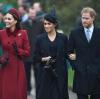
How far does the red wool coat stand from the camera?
14.3 metres

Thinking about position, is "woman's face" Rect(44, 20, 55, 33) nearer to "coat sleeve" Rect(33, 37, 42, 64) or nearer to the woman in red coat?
"coat sleeve" Rect(33, 37, 42, 64)

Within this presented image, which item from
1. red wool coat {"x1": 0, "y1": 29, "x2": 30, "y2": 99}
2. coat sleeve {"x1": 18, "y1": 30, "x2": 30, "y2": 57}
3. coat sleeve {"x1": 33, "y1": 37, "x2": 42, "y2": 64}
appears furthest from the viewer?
red wool coat {"x1": 0, "y1": 29, "x2": 30, "y2": 99}

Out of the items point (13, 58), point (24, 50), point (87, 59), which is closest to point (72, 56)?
point (87, 59)

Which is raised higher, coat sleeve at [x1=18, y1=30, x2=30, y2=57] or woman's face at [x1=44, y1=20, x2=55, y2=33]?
woman's face at [x1=44, y1=20, x2=55, y2=33]

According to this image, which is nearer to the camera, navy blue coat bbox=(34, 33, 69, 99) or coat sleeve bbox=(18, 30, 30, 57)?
navy blue coat bbox=(34, 33, 69, 99)

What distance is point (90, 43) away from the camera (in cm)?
1361

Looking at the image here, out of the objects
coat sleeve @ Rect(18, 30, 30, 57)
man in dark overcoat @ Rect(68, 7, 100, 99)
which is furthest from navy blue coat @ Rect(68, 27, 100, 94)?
coat sleeve @ Rect(18, 30, 30, 57)

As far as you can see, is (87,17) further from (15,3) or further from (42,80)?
(15,3)

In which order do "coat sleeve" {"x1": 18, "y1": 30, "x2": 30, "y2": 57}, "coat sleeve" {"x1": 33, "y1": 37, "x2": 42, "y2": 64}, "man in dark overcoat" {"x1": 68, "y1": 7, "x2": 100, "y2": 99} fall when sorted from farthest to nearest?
"coat sleeve" {"x1": 18, "y1": 30, "x2": 30, "y2": 57} < "coat sleeve" {"x1": 33, "y1": 37, "x2": 42, "y2": 64} < "man in dark overcoat" {"x1": 68, "y1": 7, "x2": 100, "y2": 99}

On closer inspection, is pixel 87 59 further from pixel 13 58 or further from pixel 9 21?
pixel 9 21

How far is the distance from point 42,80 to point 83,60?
0.92 metres

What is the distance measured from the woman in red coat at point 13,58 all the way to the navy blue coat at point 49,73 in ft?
1.33

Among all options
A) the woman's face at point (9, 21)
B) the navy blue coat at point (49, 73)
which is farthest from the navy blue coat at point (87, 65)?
the woman's face at point (9, 21)

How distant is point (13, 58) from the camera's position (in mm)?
14242
